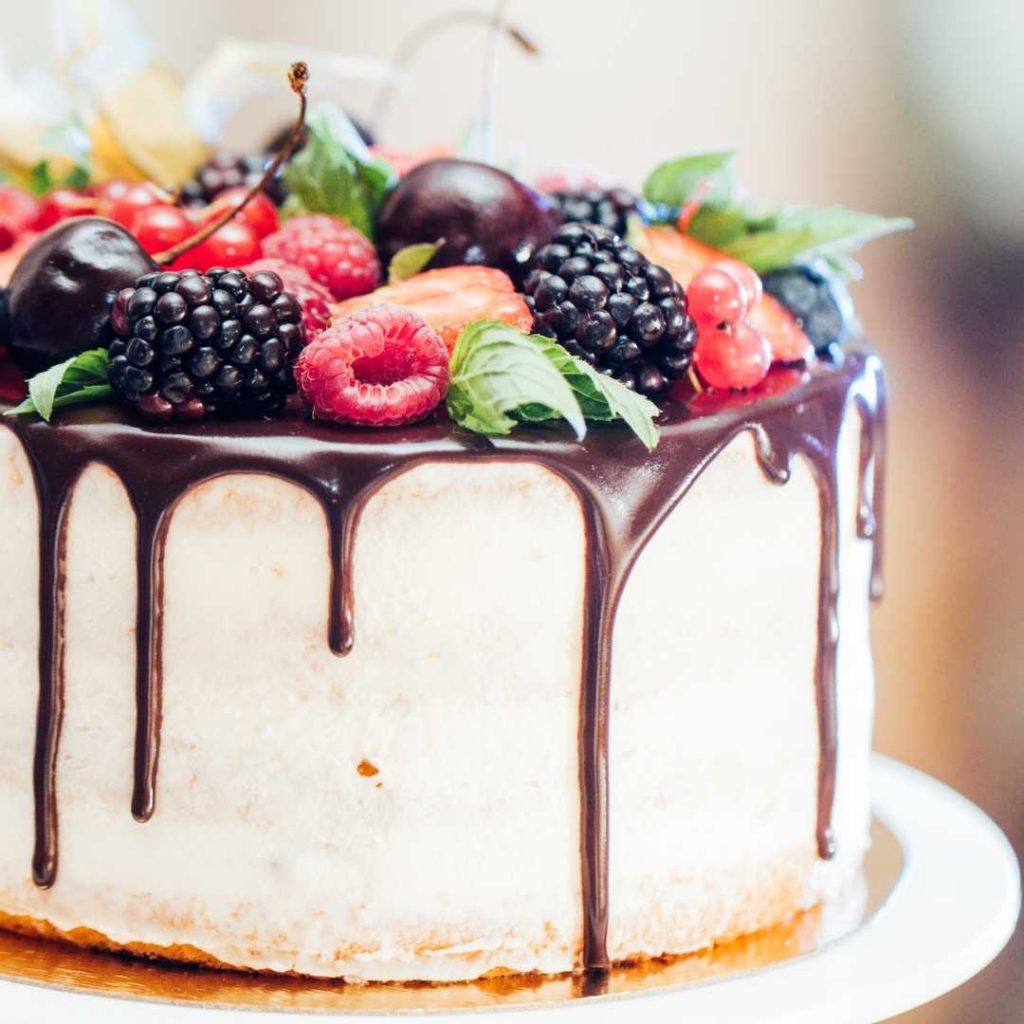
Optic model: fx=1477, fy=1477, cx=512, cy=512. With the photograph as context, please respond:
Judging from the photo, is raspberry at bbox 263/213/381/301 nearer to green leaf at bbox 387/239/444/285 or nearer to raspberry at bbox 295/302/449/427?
green leaf at bbox 387/239/444/285

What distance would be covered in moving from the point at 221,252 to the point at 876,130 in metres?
2.74

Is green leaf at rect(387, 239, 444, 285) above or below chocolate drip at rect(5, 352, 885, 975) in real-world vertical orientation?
above

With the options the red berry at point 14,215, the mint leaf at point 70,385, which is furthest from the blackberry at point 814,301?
the red berry at point 14,215

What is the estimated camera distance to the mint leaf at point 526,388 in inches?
46.6

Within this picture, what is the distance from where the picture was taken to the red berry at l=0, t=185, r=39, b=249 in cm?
177

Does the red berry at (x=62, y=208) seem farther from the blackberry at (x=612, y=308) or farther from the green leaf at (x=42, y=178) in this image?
the blackberry at (x=612, y=308)

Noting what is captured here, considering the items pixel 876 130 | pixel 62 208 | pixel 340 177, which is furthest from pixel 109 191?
pixel 876 130

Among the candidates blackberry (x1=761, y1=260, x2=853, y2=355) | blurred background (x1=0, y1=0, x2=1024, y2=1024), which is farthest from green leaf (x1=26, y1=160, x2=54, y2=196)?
blurred background (x1=0, y1=0, x2=1024, y2=1024)

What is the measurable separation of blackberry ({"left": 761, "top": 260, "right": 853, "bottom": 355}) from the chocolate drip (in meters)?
0.27

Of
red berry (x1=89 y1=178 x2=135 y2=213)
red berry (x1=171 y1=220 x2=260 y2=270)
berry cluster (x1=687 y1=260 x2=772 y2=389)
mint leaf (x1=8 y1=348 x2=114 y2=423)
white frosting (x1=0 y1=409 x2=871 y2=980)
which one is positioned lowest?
white frosting (x1=0 y1=409 x2=871 y2=980)

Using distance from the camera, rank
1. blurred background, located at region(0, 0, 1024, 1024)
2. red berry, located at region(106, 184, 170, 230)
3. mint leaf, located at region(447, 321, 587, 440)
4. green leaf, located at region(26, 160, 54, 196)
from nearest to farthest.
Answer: mint leaf, located at region(447, 321, 587, 440) → red berry, located at region(106, 184, 170, 230) → green leaf, located at region(26, 160, 54, 196) → blurred background, located at region(0, 0, 1024, 1024)

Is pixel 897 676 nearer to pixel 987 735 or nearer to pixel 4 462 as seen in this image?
pixel 987 735

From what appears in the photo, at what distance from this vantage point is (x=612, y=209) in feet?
5.66

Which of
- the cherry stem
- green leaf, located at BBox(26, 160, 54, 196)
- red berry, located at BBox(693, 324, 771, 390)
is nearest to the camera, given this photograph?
the cherry stem
